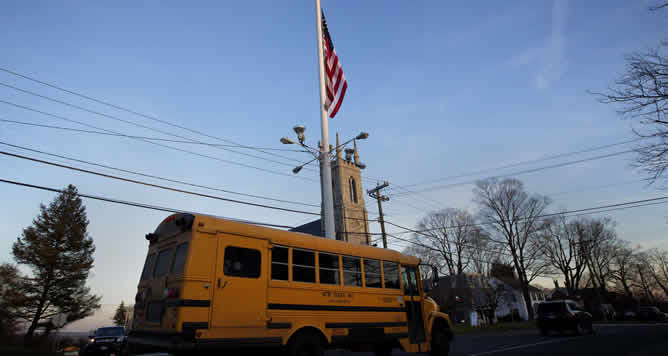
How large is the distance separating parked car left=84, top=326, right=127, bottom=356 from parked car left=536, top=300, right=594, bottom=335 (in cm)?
2032

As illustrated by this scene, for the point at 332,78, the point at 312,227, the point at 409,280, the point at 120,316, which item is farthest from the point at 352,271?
the point at 120,316

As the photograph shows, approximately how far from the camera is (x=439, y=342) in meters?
9.86

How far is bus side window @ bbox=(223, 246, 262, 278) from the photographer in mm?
6321

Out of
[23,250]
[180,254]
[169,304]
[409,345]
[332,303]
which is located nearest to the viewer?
[169,304]

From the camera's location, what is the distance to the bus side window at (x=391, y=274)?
8.99 meters

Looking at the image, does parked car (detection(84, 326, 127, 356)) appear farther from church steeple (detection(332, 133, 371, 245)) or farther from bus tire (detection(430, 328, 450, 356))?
church steeple (detection(332, 133, 371, 245))

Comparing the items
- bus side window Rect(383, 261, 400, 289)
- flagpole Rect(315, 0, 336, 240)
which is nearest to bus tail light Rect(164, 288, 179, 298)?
bus side window Rect(383, 261, 400, 289)

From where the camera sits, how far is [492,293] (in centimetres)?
3988

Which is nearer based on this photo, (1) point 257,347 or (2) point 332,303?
(1) point 257,347

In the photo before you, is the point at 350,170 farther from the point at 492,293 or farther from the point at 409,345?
the point at 409,345

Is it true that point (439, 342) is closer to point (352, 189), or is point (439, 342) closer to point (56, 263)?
point (56, 263)

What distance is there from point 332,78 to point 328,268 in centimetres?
781

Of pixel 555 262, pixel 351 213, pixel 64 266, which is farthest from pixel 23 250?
pixel 555 262

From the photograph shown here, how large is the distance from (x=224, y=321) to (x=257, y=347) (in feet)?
2.64
